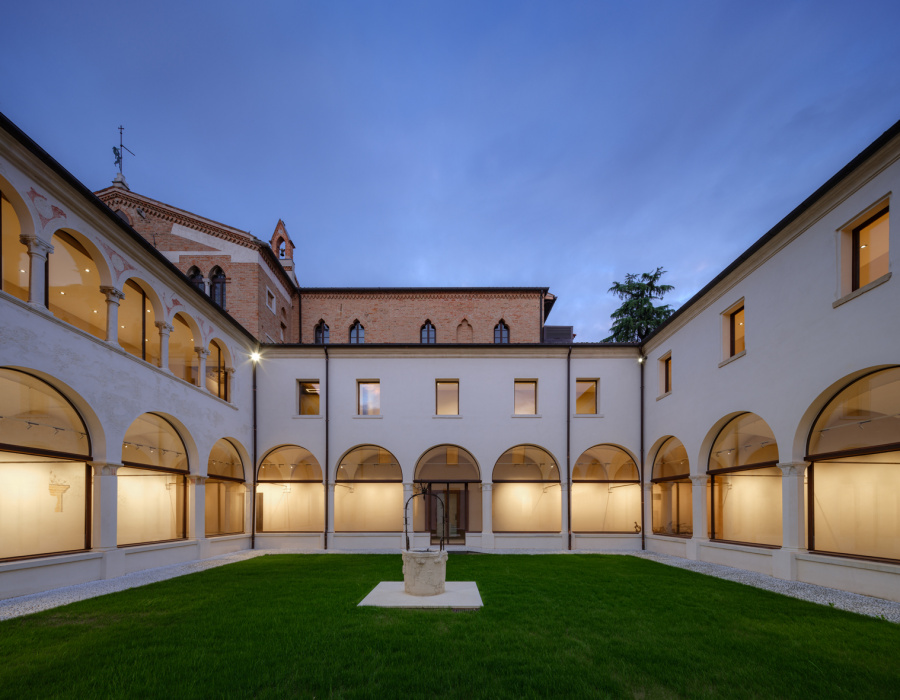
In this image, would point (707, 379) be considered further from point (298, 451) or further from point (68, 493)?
point (68, 493)

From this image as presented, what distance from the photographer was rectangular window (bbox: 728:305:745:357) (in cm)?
1375

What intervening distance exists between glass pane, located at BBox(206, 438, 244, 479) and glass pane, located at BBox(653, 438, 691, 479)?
1502 cm

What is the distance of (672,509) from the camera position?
1770cm

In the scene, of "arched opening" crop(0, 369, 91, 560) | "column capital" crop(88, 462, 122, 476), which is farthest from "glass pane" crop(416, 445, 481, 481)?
"arched opening" crop(0, 369, 91, 560)

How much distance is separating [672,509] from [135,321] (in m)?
17.6

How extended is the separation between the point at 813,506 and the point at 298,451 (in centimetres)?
1598

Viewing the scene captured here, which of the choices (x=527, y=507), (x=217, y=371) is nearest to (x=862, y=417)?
(x=527, y=507)

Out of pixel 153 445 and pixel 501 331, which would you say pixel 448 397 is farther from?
pixel 501 331

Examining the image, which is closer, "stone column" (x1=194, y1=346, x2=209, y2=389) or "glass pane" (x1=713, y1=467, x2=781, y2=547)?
"glass pane" (x1=713, y1=467, x2=781, y2=547)

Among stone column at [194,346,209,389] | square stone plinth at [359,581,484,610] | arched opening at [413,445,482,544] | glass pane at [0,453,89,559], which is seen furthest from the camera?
arched opening at [413,445,482,544]

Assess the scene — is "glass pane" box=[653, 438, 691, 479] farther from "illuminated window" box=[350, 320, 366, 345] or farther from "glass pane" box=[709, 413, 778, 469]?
"illuminated window" box=[350, 320, 366, 345]

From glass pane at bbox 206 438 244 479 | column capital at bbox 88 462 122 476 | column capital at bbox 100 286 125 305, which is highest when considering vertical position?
column capital at bbox 100 286 125 305

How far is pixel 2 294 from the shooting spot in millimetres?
8633

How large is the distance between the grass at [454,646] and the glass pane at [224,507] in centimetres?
718
